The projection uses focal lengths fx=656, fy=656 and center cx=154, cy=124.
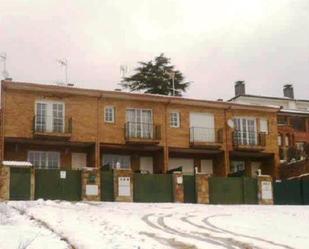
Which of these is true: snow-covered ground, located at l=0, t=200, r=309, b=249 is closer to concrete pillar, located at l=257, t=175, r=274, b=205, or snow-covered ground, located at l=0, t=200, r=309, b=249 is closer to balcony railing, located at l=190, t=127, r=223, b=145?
concrete pillar, located at l=257, t=175, r=274, b=205

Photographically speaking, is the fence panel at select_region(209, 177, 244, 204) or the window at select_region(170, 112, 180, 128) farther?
the window at select_region(170, 112, 180, 128)

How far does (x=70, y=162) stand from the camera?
44.1 metres

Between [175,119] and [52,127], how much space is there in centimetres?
910

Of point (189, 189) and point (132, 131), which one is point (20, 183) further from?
point (132, 131)

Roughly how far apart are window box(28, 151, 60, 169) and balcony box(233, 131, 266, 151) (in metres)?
12.9

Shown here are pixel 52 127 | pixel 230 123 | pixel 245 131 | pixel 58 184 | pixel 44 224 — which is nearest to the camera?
pixel 44 224

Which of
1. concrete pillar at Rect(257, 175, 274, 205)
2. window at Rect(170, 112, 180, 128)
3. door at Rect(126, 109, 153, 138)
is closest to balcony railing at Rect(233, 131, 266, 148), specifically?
window at Rect(170, 112, 180, 128)

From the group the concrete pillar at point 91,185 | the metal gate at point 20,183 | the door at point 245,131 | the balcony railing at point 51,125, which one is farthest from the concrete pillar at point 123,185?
the door at point 245,131

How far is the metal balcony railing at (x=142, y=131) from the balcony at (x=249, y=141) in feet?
20.3

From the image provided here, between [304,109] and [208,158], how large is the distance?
25218 mm

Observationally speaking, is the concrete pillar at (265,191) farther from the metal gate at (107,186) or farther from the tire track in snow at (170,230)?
the tire track in snow at (170,230)

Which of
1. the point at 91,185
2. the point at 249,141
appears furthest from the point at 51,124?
the point at 249,141

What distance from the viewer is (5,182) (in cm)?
3334

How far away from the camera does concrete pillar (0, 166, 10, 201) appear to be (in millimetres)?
33153
